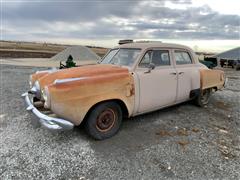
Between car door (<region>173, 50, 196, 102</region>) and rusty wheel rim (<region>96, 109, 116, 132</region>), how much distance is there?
2.06 metres

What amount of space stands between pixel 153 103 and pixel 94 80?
165 centimetres

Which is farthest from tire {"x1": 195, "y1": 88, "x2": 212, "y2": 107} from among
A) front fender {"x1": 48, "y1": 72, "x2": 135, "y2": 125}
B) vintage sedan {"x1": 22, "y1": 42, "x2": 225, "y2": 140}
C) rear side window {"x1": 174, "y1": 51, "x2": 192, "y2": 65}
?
front fender {"x1": 48, "y1": 72, "x2": 135, "y2": 125}

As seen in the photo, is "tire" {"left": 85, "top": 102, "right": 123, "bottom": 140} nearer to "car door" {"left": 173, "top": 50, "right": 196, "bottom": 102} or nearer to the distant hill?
"car door" {"left": 173, "top": 50, "right": 196, "bottom": 102}

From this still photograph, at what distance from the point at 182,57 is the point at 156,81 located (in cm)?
148

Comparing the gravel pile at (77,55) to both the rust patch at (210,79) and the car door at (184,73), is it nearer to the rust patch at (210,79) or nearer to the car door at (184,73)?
the rust patch at (210,79)

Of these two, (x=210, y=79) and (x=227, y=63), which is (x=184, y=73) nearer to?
(x=210, y=79)

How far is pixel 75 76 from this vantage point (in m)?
4.10

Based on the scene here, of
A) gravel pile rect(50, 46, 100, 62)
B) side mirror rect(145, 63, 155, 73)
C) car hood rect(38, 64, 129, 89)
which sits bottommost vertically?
car hood rect(38, 64, 129, 89)

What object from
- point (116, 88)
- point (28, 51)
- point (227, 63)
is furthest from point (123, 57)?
point (28, 51)

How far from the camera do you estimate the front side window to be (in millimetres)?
5062

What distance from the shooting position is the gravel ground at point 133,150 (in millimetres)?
3469

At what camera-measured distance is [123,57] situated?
209 inches

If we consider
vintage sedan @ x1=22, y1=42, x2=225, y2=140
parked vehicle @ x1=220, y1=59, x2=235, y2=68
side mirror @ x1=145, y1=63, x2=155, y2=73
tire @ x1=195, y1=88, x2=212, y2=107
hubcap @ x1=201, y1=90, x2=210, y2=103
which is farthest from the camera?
parked vehicle @ x1=220, y1=59, x2=235, y2=68

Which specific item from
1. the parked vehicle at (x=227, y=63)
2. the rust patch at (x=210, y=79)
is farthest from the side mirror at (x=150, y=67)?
the parked vehicle at (x=227, y=63)
